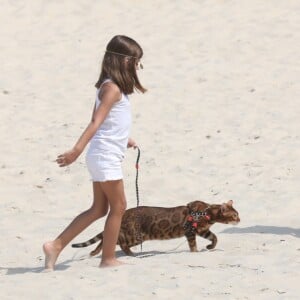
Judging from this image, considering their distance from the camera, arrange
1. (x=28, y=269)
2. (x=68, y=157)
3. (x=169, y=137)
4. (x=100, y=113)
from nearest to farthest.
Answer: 1. (x=68, y=157)
2. (x=100, y=113)
3. (x=28, y=269)
4. (x=169, y=137)

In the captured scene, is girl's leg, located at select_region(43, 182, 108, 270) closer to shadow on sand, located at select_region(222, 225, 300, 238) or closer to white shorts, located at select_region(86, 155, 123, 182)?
white shorts, located at select_region(86, 155, 123, 182)

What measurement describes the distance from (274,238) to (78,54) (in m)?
7.33

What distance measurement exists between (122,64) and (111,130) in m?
0.42

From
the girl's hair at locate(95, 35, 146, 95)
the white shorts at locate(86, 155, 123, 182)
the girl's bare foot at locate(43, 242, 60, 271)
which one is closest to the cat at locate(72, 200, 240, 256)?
the girl's bare foot at locate(43, 242, 60, 271)

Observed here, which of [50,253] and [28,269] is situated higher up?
[50,253]

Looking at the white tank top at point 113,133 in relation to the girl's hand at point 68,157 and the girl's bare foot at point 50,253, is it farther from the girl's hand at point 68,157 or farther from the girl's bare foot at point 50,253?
the girl's bare foot at point 50,253

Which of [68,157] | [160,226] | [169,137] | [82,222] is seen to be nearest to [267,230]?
[160,226]

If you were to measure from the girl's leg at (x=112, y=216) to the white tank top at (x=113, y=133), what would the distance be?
0.63 feet

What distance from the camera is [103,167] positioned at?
5.61 meters

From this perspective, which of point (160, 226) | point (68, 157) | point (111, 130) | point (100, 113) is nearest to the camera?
point (68, 157)

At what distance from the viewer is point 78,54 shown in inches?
539

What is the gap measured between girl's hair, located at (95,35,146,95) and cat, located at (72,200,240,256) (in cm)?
122

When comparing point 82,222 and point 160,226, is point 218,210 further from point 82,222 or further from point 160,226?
point 82,222

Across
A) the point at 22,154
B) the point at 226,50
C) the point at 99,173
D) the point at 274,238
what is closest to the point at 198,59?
the point at 226,50
